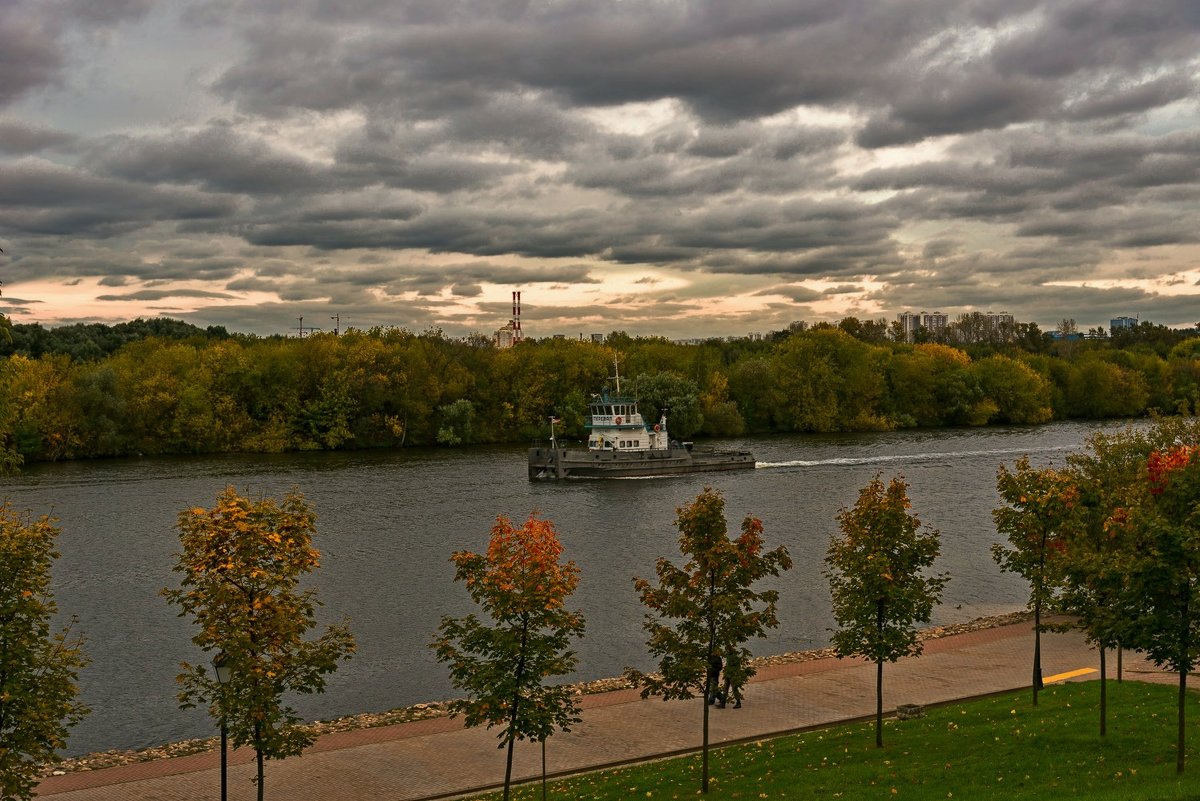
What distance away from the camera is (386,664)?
35844 mm

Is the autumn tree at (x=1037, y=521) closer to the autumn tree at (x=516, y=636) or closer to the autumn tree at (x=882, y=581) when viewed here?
the autumn tree at (x=882, y=581)

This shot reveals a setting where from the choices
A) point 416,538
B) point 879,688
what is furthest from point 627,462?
point 879,688

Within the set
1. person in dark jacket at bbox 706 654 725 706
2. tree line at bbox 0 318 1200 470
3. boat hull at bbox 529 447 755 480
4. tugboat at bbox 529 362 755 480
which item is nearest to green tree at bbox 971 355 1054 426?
tree line at bbox 0 318 1200 470

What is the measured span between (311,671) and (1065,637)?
26723 mm

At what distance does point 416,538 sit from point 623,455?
38.7 m

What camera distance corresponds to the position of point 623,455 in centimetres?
9669

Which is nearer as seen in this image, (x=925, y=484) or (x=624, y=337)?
(x=925, y=484)

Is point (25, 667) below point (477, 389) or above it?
below

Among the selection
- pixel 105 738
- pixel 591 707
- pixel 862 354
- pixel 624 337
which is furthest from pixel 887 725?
pixel 624 337

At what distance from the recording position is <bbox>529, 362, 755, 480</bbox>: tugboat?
305 ft

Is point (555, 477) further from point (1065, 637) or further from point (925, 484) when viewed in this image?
point (1065, 637)

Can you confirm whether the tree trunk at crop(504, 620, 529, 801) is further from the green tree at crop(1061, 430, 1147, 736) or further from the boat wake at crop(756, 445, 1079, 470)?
the boat wake at crop(756, 445, 1079, 470)

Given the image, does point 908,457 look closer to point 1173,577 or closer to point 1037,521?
point 1037,521

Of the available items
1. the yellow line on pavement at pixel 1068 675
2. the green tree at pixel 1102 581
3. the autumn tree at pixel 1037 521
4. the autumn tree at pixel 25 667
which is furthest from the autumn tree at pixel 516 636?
the yellow line on pavement at pixel 1068 675
